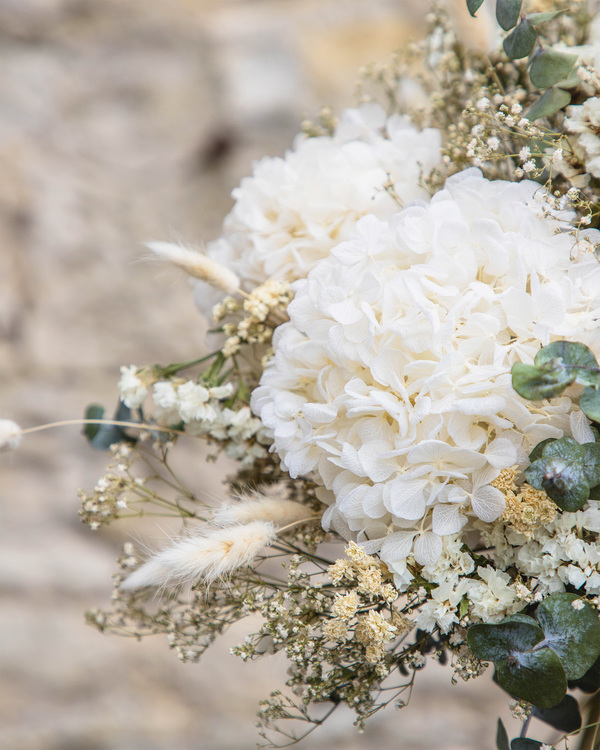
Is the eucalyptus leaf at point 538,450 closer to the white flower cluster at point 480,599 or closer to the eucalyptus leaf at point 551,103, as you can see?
the white flower cluster at point 480,599

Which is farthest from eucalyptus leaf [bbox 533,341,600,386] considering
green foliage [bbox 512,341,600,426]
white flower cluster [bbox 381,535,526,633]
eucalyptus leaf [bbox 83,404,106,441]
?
eucalyptus leaf [bbox 83,404,106,441]

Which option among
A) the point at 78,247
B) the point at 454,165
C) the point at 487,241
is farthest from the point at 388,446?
the point at 78,247

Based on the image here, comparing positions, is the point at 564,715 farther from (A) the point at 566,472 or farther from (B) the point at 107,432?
(B) the point at 107,432

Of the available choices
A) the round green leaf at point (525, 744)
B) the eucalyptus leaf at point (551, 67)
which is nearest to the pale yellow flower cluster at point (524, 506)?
the round green leaf at point (525, 744)

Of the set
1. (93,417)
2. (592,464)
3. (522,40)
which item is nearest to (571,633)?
(592,464)

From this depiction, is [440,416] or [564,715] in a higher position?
[440,416]

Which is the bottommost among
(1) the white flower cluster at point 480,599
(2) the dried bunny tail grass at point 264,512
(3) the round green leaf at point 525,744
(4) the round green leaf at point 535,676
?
(3) the round green leaf at point 525,744

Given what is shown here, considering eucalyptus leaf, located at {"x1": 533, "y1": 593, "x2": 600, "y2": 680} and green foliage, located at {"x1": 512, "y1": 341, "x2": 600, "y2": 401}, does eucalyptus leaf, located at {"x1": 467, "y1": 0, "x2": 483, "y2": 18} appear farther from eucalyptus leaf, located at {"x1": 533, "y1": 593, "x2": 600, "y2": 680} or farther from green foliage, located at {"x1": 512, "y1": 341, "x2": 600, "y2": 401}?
eucalyptus leaf, located at {"x1": 533, "y1": 593, "x2": 600, "y2": 680}
